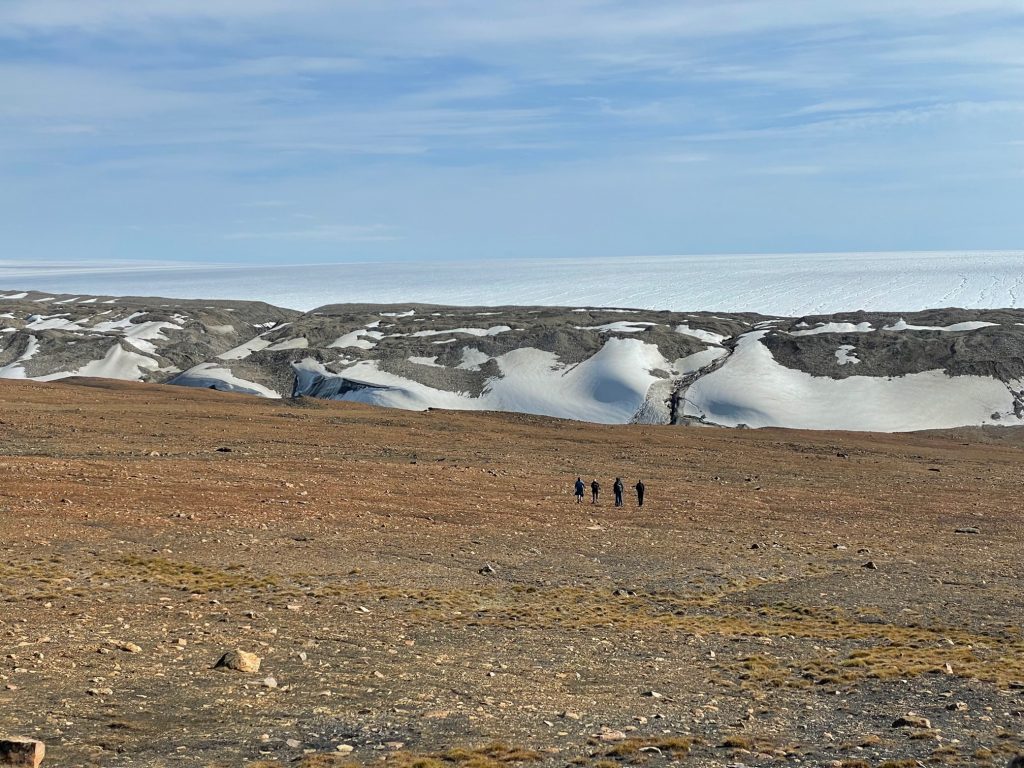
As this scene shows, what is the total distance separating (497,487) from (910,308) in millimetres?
125360

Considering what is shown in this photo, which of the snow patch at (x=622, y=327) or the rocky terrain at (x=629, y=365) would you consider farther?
the snow patch at (x=622, y=327)

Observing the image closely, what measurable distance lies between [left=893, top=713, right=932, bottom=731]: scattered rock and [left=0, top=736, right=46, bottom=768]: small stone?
10953 millimetres

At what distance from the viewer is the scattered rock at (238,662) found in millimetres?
16547

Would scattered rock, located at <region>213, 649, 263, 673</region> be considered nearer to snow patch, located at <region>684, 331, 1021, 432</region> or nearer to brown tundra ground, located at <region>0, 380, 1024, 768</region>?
brown tundra ground, located at <region>0, 380, 1024, 768</region>

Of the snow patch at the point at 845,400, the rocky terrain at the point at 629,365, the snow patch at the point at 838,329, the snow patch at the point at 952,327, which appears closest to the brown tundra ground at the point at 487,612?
the snow patch at the point at 845,400

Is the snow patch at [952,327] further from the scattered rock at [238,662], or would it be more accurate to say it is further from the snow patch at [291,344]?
the scattered rock at [238,662]

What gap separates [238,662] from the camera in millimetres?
16594

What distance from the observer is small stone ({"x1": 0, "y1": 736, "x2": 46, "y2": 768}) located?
11.6 meters

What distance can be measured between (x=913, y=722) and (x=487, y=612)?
969 centimetres

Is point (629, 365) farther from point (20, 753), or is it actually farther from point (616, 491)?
point (20, 753)

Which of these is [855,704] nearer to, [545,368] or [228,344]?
[545,368]

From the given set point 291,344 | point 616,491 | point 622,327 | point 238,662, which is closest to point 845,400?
point 622,327

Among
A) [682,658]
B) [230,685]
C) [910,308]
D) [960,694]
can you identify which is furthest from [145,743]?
[910,308]

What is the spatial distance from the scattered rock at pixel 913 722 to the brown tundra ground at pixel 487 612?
7 cm
